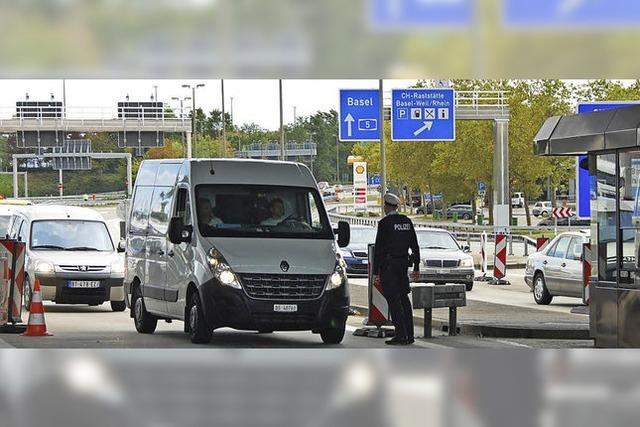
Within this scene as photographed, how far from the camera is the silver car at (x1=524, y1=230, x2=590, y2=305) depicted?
28172mm

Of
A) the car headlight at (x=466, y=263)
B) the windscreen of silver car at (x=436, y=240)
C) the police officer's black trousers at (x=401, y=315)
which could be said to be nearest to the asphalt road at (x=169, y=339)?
the police officer's black trousers at (x=401, y=315)

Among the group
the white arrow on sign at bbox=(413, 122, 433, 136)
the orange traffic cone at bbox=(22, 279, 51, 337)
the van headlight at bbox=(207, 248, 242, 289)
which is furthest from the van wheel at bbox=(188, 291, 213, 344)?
the white arrow on sign at bbox=(413, 122, 433, 136)

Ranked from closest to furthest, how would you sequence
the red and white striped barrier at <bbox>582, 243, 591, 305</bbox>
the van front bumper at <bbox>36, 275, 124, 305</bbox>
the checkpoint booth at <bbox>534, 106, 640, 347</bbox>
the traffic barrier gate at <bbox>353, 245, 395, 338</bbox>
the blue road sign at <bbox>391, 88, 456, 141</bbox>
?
the checkpoint booth at <bbox>534, 106, 640, 347</bbox> → the traffic barrier gate at <bbox>353, 245, 395, 338</bbox> → the red and white striped barrier at <bbox>582, 243, 591, 305</bbox> → the van front bumper at <bbox>36, 275, 124, 305</bbox> → the blue road sign at <bbox>391, 88, 456, 141</bbox>

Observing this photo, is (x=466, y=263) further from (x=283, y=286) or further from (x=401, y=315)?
(x=283, y=286)

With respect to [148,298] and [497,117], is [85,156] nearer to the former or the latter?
[497,117]

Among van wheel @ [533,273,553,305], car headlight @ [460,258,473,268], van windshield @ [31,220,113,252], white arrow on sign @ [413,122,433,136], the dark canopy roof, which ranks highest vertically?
white arrow on sign @ [413,122,433,136]

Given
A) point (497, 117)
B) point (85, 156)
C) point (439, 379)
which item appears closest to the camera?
point (439, 379)

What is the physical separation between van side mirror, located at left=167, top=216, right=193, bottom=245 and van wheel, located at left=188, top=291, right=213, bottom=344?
31.0 inches

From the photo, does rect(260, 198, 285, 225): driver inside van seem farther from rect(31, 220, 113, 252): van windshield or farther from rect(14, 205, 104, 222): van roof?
rect(14, 205, 104, 222): van roof
